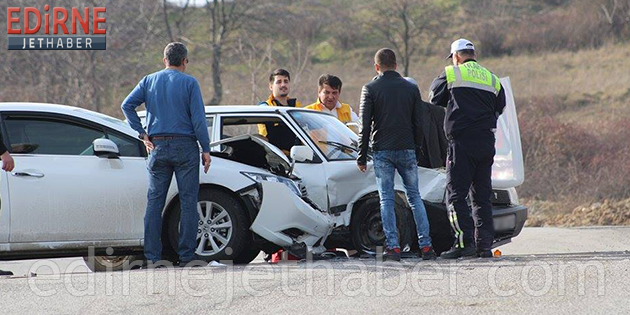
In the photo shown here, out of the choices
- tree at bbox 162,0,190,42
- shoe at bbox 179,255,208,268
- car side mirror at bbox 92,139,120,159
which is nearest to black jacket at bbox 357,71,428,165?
shoe at bbox 179,255,208,268

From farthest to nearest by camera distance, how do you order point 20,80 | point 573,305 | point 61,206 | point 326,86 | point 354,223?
1. point 20,80
2. point 326,86
3. point 354,223
4. point 61,206
5. point 573,305

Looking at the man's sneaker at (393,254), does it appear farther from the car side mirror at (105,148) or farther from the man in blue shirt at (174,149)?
the car side mirror at (105,148)

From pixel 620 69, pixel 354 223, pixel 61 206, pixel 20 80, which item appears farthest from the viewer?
pixel 620 69

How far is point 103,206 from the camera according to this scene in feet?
31.7

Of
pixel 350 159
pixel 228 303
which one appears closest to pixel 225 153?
pixel 350 159

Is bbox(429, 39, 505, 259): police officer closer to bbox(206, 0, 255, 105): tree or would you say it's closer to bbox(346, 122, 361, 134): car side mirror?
bbox(346, 122, 361, 134): car side mirror

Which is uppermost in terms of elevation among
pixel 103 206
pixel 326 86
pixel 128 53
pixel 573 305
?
pixel 128 53

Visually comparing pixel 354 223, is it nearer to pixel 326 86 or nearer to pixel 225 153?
pixel 225 153

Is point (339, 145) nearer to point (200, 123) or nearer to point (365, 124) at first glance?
point (365, 124)

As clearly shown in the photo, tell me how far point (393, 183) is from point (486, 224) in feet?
2.97

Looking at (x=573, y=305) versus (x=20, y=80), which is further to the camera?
(x=20, y=80)

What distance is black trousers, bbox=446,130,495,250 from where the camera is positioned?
9.84 metres

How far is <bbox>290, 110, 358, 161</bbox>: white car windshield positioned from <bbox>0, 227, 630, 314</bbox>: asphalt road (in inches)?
69.3

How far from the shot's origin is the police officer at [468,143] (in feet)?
32.2
